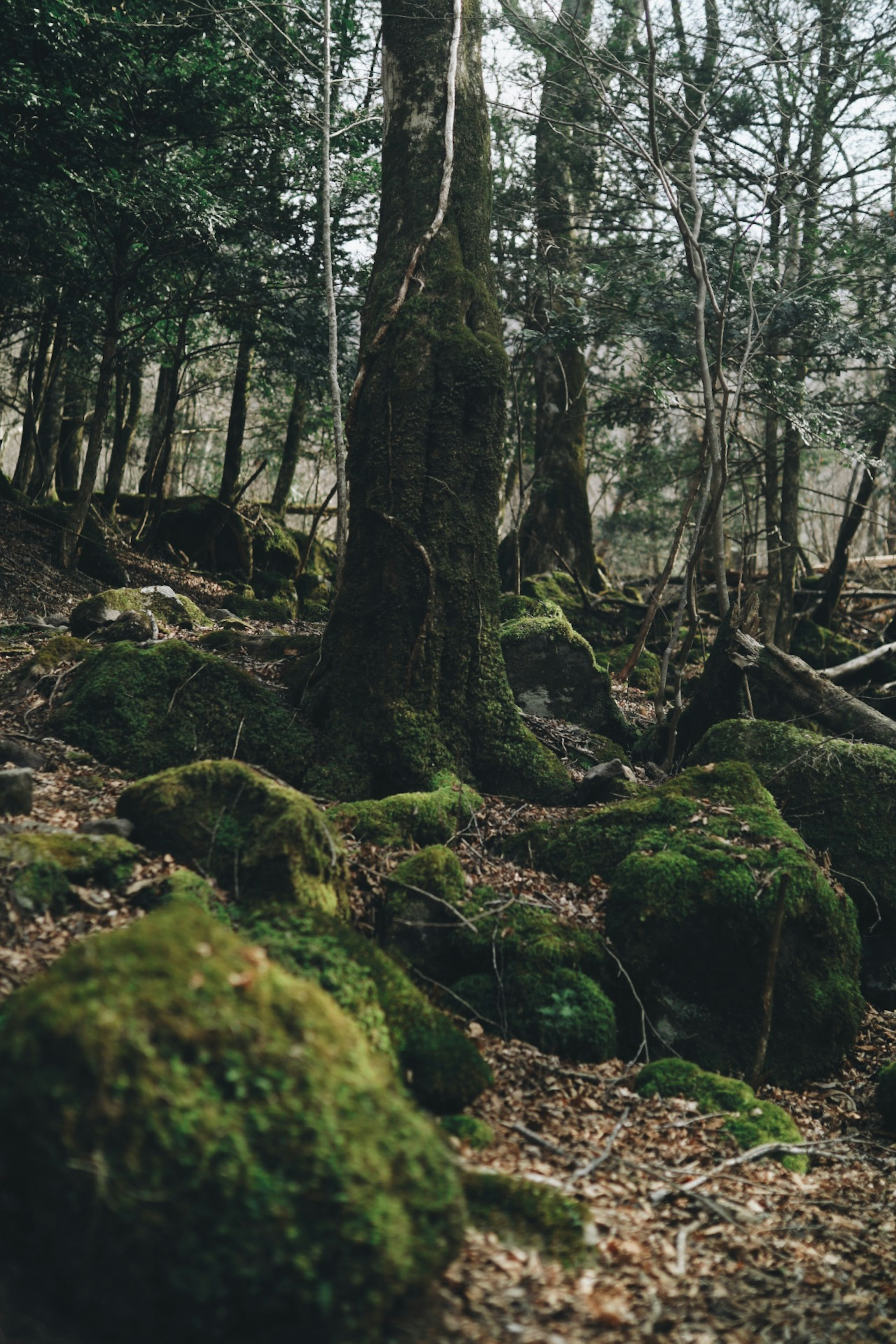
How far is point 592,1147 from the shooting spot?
3.70 m

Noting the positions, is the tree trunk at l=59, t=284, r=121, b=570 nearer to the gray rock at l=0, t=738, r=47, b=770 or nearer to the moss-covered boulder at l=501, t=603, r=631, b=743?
the moss-covered boulder at l=501, t=603, r=631, b=743

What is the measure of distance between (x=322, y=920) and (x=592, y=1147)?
4.83ft

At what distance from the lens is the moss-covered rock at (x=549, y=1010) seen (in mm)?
4434

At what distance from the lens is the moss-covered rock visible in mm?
4434

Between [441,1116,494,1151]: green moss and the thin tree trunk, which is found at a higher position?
the thin tree trunk

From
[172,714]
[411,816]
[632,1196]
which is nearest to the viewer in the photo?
[632,1196]

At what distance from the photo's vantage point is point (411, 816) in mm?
5418

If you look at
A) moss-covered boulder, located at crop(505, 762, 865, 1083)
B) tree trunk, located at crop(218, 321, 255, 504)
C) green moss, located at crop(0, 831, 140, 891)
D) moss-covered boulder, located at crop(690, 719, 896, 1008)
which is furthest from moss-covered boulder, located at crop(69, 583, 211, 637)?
tree trunk, located at crop(218, 321, 255, 504)

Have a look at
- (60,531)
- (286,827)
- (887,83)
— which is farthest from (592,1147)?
(887,83)

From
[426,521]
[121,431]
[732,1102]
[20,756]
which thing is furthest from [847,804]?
[121,431]

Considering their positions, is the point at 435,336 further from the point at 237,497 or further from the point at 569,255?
the point at 237,497

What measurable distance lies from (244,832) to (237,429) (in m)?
14.7

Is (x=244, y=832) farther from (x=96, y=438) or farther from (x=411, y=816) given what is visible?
(x=96, y=438)

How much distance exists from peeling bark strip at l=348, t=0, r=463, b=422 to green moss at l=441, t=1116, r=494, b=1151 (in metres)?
4.75
